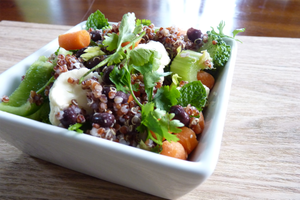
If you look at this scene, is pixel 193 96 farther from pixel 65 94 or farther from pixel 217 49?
pixel 65 94

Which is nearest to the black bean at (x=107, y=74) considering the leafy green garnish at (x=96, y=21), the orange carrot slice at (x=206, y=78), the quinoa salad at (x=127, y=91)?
the quinoa salad at (x=127, y=91)

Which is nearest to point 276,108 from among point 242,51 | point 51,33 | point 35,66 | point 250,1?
point 242,51

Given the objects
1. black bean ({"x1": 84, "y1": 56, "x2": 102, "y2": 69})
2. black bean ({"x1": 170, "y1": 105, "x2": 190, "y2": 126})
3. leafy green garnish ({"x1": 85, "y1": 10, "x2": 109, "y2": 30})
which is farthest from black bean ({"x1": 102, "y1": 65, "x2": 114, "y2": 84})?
→ leafy green garnish ({"x1": 85, "y1": 10, "x2": 109, "y2": 30})

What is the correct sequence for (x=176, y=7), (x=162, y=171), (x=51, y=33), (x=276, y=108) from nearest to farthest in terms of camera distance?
1. (x=162, y=171)
2. (x=276, y=108)
3. (x=51, y=33)
4. (x=176, y=7)

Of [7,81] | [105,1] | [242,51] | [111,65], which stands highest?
[111,65]

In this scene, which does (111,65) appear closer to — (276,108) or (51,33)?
(276,108)

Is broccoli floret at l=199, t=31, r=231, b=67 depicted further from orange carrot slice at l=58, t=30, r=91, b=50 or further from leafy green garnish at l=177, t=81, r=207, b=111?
orange carrot slice at l=58, t=30, r=91, b=50

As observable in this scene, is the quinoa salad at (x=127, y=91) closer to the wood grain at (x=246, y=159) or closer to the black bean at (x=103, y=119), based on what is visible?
the black bean at (x=103, y=119)
